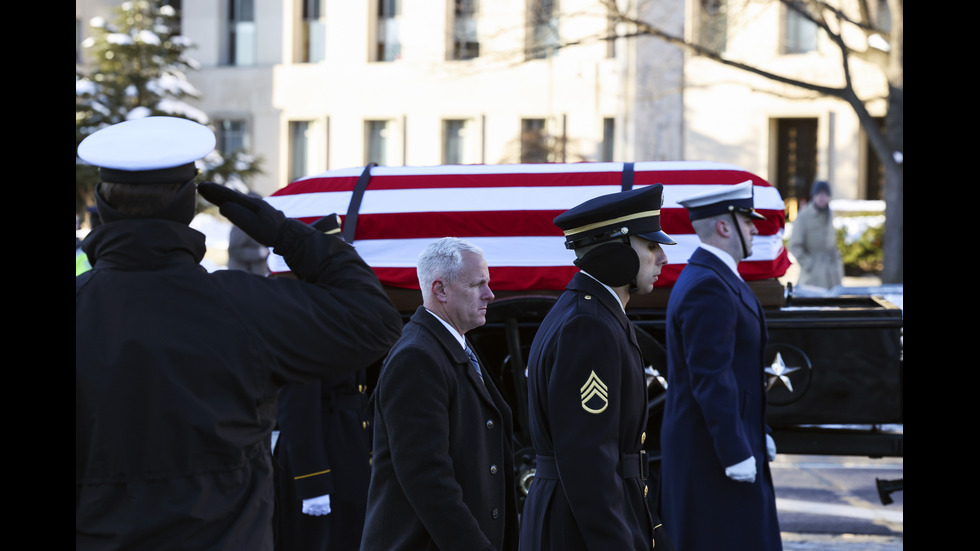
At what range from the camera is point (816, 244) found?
12.2 m

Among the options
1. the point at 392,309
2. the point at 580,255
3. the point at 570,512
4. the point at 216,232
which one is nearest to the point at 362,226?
the point at 580,255

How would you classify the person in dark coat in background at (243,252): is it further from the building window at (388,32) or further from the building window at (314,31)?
the building window at (314,31)

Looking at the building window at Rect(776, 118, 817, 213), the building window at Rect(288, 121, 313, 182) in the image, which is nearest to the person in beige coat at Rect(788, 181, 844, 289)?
the building window at Rect(776, 118, 817, 213)

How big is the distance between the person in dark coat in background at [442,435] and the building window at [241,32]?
2976 centimetres

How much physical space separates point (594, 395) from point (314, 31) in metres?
29.4

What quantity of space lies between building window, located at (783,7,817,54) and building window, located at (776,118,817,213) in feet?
4.79

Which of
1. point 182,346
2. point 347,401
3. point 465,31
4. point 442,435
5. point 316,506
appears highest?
point 465,31

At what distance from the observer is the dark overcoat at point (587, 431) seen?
324cm

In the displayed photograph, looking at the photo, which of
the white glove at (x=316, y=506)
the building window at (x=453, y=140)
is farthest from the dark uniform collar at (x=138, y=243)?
the building window at (x=453, y=140)

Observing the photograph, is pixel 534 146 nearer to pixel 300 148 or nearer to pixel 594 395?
pixel 300 148

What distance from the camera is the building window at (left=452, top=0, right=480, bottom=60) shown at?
2806 centimetres

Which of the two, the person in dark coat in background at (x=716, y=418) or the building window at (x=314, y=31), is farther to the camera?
the building window at (x=314, y=31)

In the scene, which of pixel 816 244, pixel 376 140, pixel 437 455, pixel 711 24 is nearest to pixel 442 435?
pixel 437 455
